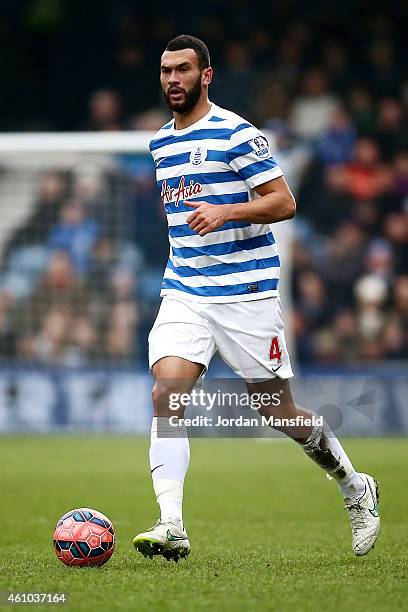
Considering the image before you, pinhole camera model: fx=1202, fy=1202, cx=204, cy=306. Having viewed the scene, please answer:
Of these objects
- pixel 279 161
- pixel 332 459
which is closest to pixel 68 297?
pixel 279 161

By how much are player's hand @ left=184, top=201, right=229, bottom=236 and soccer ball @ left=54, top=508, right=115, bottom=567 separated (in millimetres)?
1498

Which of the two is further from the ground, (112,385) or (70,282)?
(70,282)

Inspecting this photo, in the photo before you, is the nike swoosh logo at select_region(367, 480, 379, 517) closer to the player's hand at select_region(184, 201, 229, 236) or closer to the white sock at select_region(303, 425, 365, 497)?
the white sock at select_region(303, 425, 365, 497)

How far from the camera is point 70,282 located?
47.9ft

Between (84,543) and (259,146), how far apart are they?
2.11 meters

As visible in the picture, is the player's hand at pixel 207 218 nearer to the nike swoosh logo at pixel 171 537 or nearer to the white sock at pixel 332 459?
the white sock at pixel 332 459

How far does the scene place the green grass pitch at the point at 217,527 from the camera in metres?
4.94

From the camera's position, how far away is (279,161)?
14156mm

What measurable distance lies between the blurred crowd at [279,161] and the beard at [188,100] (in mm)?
8243

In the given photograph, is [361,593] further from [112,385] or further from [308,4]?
[308,4]

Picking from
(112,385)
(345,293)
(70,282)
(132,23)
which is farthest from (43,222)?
(132,23)

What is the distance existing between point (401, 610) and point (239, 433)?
10.8 metres

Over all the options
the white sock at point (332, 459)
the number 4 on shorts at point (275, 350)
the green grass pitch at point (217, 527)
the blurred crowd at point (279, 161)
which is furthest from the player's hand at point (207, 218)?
the blurred crowd at point (279, 161)

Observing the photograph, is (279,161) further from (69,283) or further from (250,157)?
(250,157)
